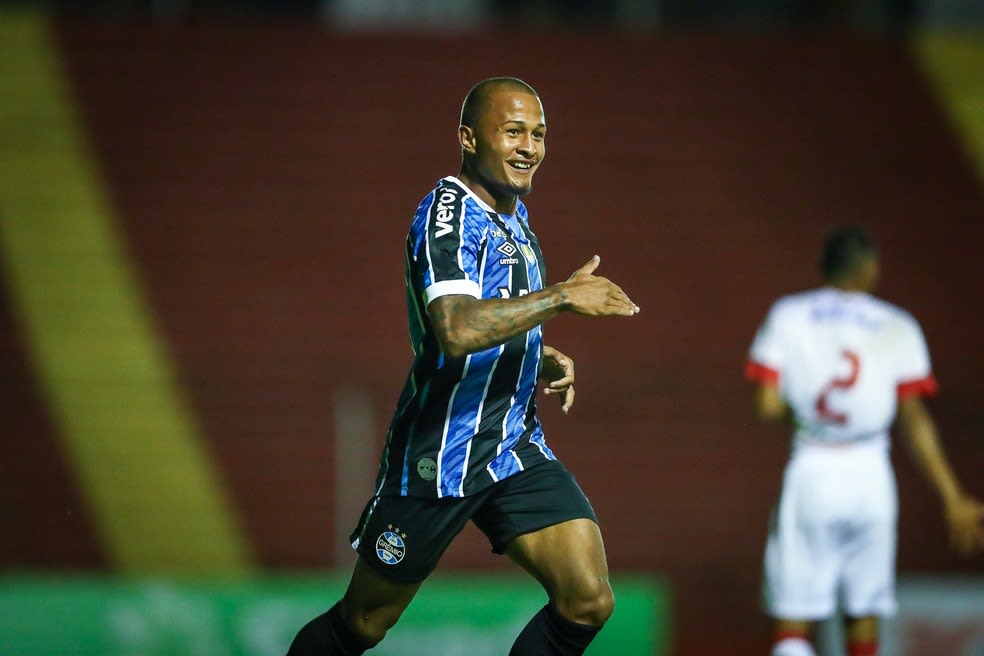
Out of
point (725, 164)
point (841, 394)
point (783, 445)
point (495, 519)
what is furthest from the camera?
point (725, 164)

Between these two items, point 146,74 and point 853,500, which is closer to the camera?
point 853,500

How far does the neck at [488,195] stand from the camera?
12.9 ft

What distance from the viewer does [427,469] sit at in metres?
3.87

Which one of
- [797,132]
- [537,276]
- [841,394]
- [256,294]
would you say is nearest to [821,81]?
[797,132]

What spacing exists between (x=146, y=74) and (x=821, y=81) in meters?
6.08

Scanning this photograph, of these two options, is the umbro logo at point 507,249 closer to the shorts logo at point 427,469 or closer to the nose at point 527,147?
the nose at point 527,147

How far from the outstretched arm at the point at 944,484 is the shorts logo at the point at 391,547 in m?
2.71

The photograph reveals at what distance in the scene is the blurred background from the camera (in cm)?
996

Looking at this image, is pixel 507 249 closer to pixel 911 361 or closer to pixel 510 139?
pixel 510 139

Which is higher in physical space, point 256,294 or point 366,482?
point 256,294

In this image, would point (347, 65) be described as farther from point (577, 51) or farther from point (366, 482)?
point (366, 482)

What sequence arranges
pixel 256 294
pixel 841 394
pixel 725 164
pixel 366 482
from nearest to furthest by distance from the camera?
pixel 841 394
pixel 366 482
pixel 256 294
pixel 725 164

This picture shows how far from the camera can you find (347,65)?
12.3 meters

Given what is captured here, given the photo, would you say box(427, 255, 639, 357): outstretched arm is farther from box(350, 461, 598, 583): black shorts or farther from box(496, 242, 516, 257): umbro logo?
box(350, 461, 598, 583): black shorts
